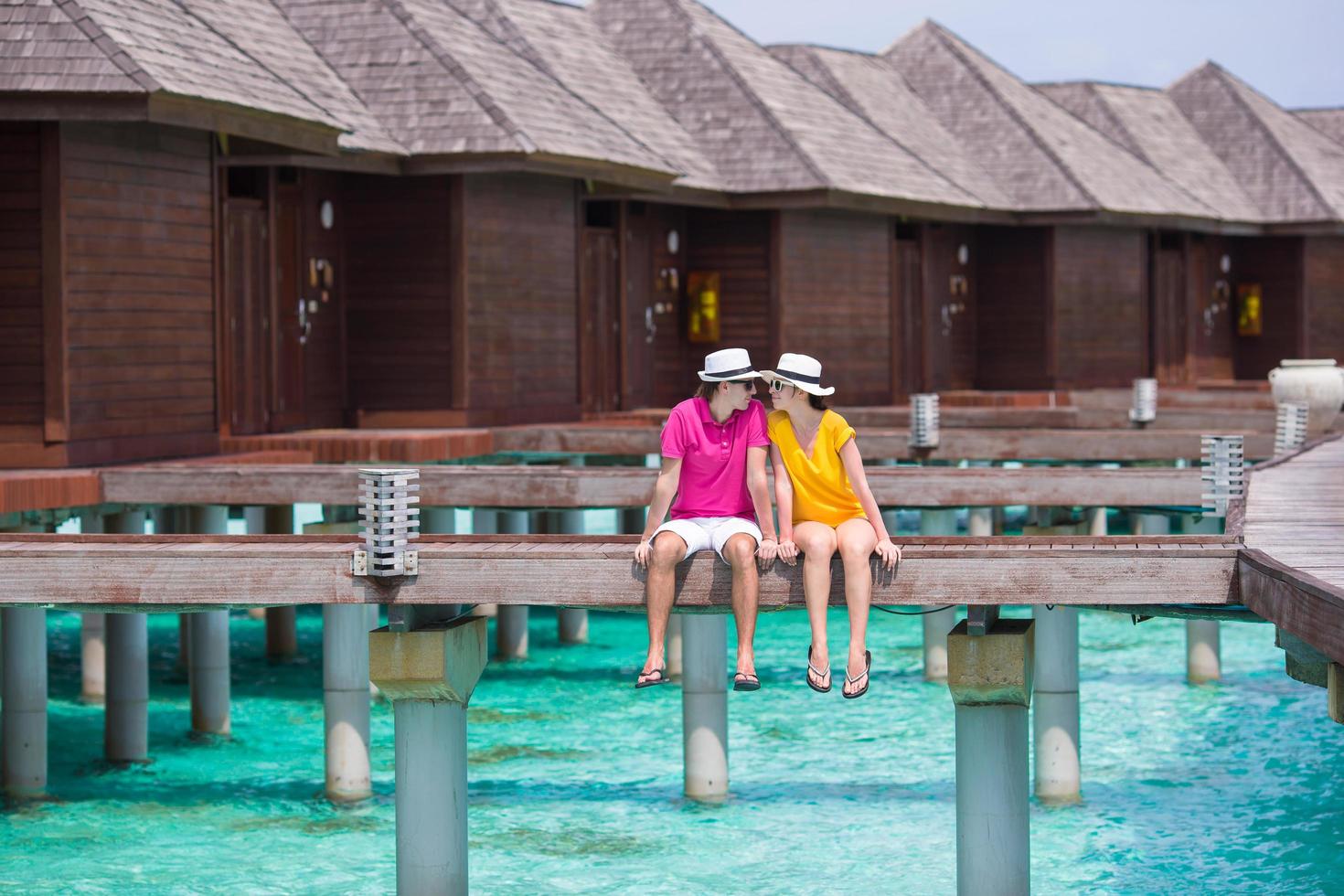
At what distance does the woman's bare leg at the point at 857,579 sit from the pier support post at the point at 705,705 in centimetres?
544

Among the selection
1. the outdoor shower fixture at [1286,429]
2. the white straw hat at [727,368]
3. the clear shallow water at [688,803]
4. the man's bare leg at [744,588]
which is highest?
the white straw hat at [727,368]

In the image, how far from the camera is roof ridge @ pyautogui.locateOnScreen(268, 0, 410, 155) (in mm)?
21375

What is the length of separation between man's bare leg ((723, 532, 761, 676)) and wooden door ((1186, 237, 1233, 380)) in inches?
1227

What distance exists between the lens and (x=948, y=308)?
33.1 metres

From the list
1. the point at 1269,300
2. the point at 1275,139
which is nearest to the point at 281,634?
the point at 1269,300

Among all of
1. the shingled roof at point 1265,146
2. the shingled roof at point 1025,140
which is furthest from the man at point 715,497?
the shingled roof at point 1265,146

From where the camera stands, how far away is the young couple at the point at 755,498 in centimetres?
886

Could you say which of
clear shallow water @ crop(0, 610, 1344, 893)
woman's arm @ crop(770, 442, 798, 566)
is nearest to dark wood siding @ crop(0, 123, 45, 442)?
clear shallow water @ crop(0, 610, 1344, 893)

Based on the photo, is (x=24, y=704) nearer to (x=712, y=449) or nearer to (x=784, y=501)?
(x=712, y=449)

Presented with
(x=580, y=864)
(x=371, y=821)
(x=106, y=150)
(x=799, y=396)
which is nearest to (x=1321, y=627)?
(x=799, y=396)

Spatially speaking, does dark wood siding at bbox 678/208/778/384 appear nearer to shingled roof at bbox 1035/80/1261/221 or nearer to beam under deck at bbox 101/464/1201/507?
shingled roof at bbox 1035/80/1261/221

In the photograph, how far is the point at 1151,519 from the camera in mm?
18844

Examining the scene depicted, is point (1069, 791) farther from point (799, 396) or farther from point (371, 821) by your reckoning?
point (799, 396)

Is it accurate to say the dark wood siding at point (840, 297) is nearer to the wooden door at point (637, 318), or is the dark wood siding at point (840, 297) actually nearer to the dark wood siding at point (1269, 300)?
the wooden door at point (637, 318)
